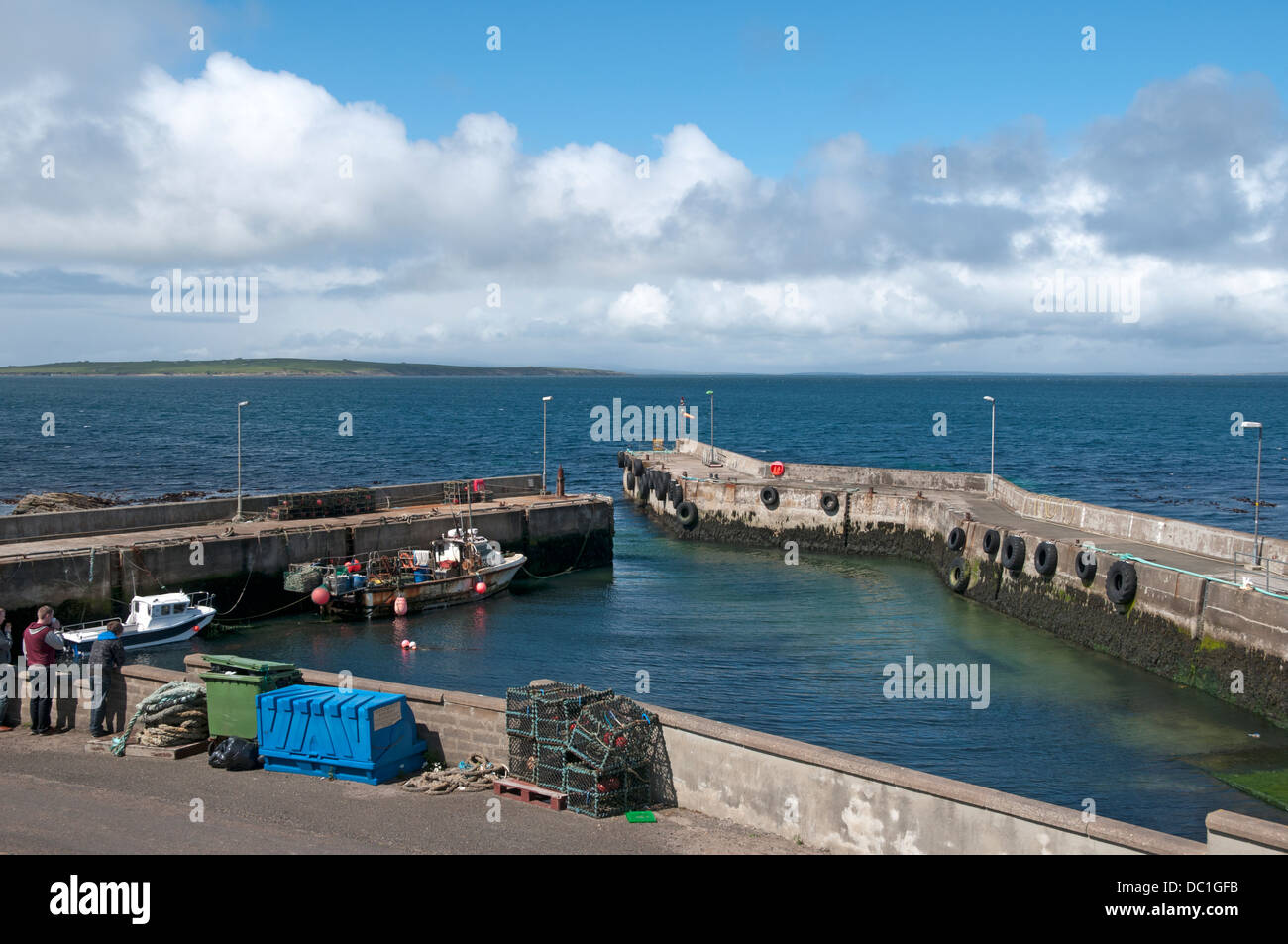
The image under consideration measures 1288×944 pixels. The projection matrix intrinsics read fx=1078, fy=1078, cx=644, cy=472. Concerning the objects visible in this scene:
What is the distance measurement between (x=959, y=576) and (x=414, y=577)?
18.6 meters

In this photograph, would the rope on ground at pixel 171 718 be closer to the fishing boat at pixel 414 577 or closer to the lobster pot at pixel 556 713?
the lobster pot at pixel 556 713

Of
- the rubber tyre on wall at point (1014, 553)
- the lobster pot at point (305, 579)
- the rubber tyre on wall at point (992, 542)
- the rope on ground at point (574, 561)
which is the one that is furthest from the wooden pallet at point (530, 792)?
the rope on ground at point (574, 561)

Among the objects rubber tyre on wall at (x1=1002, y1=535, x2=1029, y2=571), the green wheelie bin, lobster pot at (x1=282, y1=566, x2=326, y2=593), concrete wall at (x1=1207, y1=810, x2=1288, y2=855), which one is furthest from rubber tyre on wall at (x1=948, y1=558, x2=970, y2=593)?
concrete wall at (x1=1207, y1=810, x2=1288, y2=855)

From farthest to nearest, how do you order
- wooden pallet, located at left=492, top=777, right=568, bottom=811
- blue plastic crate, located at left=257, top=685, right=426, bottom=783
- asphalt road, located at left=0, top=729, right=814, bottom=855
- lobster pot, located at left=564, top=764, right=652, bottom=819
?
blue plastic crate, located at left=257, top=685, right=426, bottom=783 → wooden pallet, located at left=492, top=777, right=568, bottom=811 → lobster pot, located at left=564, top=764, right=652, bottom=819 → asphalt road, located at left=0, top=729, right=814, bottom=855

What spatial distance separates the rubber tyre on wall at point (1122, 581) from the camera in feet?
91.8

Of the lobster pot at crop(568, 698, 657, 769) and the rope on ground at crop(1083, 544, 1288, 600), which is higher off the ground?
the lobster pot at crop(568, 698, 657, 769)

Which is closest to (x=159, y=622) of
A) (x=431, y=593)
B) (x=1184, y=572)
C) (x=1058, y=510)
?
(x=431, y=593)

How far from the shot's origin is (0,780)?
13.4m

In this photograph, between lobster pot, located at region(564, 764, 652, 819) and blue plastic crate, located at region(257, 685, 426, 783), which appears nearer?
lobster pot, located at region(564, 764, 652, 819)

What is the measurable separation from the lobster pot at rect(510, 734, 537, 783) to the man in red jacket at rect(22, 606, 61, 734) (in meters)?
7.44

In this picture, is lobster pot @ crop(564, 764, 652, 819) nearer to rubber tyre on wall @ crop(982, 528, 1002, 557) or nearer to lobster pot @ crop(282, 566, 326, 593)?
lobster pot @ crop(282, 566, 326, 593)

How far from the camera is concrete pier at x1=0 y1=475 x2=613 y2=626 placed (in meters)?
29.5

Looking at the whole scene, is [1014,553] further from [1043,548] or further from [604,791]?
[604,791]
